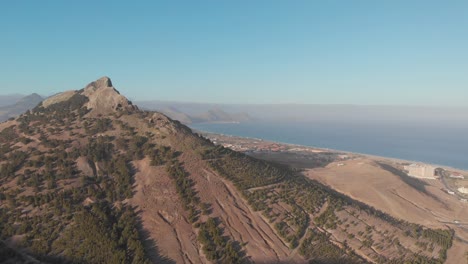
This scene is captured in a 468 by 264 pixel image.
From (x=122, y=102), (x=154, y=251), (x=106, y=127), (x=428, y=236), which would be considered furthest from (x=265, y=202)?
(x=122, y=102)

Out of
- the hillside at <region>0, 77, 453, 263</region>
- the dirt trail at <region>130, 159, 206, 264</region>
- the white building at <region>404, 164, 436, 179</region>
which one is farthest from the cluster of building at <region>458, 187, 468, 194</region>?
the dirt trail at <region>130, 159, 206, 264</region>

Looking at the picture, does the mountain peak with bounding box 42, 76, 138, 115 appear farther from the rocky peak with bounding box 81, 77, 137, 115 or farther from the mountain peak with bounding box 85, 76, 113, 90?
the mountain peak with bounding box 85, 76, 113, 90

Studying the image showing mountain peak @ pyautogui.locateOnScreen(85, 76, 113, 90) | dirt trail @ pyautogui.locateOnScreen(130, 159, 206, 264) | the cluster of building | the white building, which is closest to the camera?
dirt trail @ pyautogui.locateOnScreen(130, 159, 206, 264)

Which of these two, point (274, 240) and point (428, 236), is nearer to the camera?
point (274, 240)

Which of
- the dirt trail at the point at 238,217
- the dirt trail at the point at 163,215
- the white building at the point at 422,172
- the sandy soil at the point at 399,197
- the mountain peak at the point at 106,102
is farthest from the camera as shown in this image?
the white building at the point at 422,172

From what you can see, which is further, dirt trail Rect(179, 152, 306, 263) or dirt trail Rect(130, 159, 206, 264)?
dirt trail Rect(179, 152, 306, 263)

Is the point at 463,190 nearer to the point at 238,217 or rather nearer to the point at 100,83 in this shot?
the point at 238,217

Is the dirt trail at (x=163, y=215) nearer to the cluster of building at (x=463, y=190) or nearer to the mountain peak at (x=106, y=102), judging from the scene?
the mountain peak at (x=106, y=102)

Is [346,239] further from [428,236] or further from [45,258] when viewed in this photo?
[45,258]

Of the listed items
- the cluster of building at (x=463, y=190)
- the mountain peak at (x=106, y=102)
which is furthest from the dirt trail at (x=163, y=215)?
the cluster of building at (x=463, y=190)
